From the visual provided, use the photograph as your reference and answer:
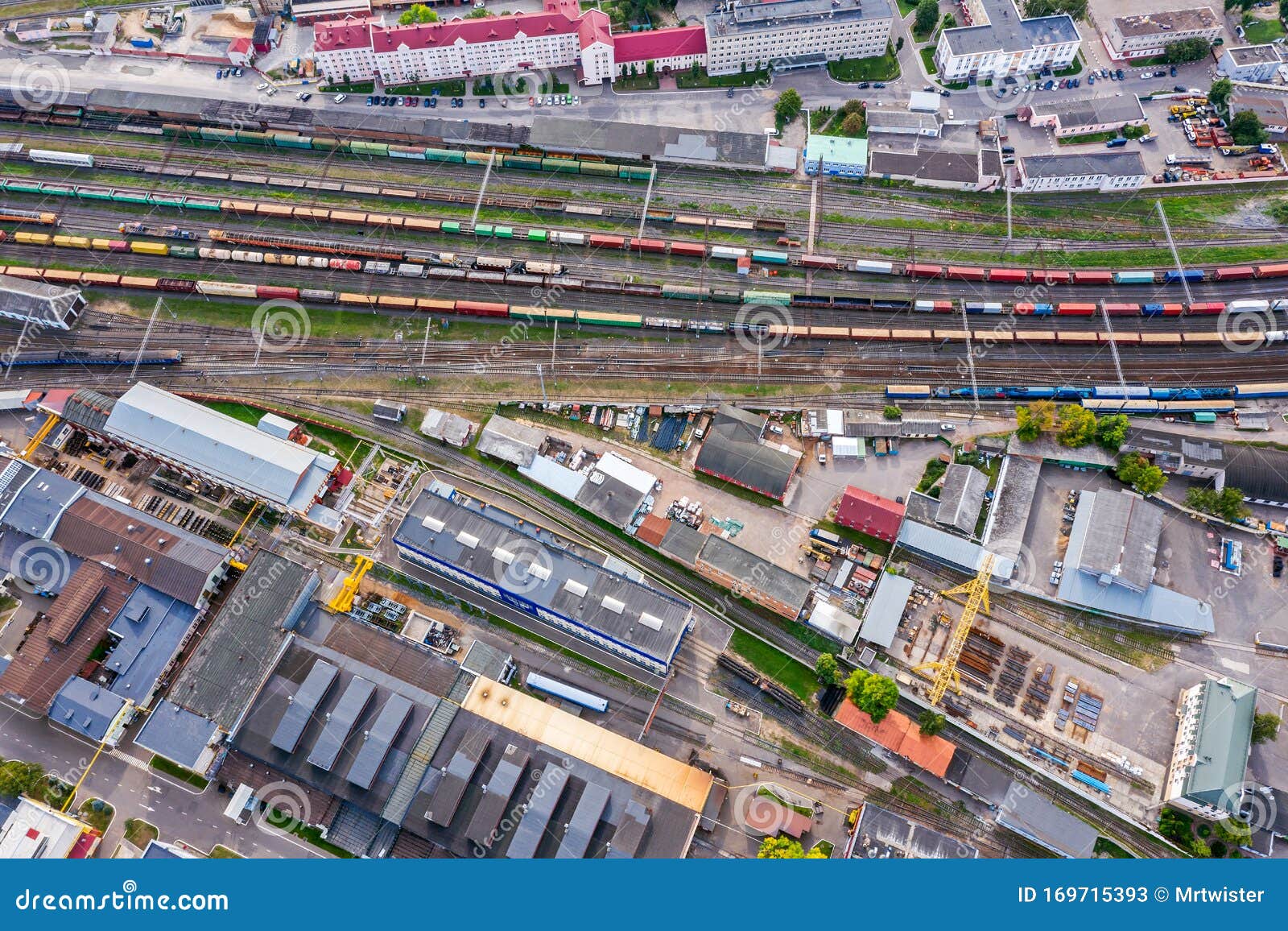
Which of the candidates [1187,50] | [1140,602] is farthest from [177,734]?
[1187,50]

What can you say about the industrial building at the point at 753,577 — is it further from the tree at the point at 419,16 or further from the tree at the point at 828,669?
the tree at the point at 419,16

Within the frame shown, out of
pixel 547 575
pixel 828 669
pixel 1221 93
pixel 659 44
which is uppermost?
→ pixel 1221 93

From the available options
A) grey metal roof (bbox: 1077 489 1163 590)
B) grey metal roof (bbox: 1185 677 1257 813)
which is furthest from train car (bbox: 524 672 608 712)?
grey metal roof (bbox: 1185 677 1257 813)

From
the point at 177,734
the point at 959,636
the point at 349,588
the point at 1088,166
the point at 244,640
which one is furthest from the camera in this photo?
the point at 1088,166

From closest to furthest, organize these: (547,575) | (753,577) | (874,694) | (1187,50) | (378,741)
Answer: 1. (378,741)
2. (874,694)
3. (547,575)
4. (753,577)
5. (1187,50)

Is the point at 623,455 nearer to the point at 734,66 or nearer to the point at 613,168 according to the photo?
the point at 613,168

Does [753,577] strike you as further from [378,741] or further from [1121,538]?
[378,741]

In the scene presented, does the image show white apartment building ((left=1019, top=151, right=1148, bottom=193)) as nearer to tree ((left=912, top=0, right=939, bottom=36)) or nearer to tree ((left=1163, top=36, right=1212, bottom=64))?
tree ((left=1163, top=36, right=1212, bottom=64))

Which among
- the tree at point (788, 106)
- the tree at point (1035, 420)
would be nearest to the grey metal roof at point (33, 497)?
the tree at point (788, 106)
